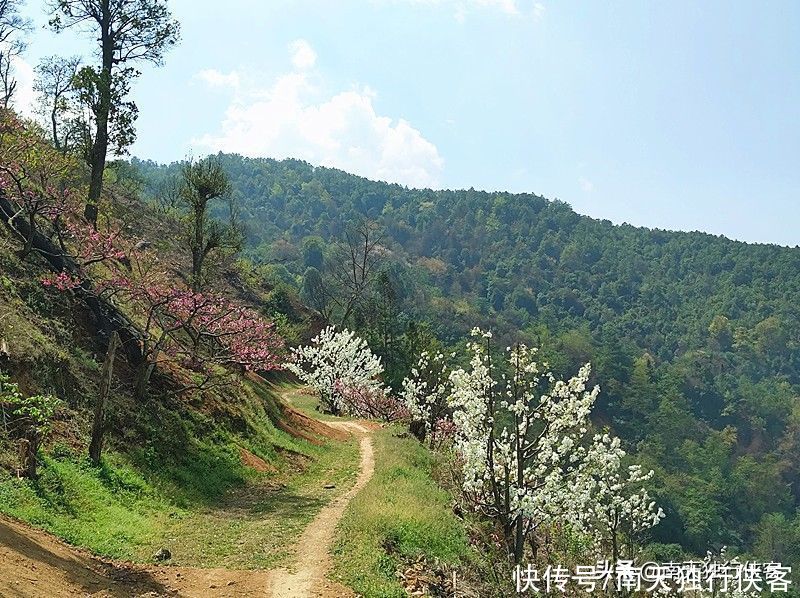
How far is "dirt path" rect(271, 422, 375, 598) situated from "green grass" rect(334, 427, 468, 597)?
0.25 metres

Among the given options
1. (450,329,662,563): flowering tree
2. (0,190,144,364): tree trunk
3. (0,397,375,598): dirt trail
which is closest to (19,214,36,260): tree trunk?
(0,190,144,364): tree trunk

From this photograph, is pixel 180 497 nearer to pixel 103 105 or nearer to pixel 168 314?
pixel 168 314

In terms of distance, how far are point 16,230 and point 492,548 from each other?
17140 millimetres

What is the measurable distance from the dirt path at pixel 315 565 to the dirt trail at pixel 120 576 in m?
0.02

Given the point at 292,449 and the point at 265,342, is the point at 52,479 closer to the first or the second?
the point at 265,342

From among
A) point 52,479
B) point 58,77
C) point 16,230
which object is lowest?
point 52,479

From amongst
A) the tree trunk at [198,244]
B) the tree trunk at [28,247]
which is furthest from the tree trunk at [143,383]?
the tree trunk at [198,244]

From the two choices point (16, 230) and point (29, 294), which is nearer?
point (29, 294)

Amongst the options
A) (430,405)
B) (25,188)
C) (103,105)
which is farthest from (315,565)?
(430,405)

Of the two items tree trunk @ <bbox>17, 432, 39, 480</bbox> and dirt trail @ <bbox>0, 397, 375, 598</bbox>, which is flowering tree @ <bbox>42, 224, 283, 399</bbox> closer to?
tree trunk @ <bbox>17, 432, 39, 480</bbox>

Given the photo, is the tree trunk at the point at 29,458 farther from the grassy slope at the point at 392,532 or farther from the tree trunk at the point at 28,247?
the tree trunk at the point at 28,247

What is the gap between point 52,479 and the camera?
42.4ft

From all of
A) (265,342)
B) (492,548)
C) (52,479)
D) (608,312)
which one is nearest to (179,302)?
(265,342)

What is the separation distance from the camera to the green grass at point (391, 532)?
38.5ft
